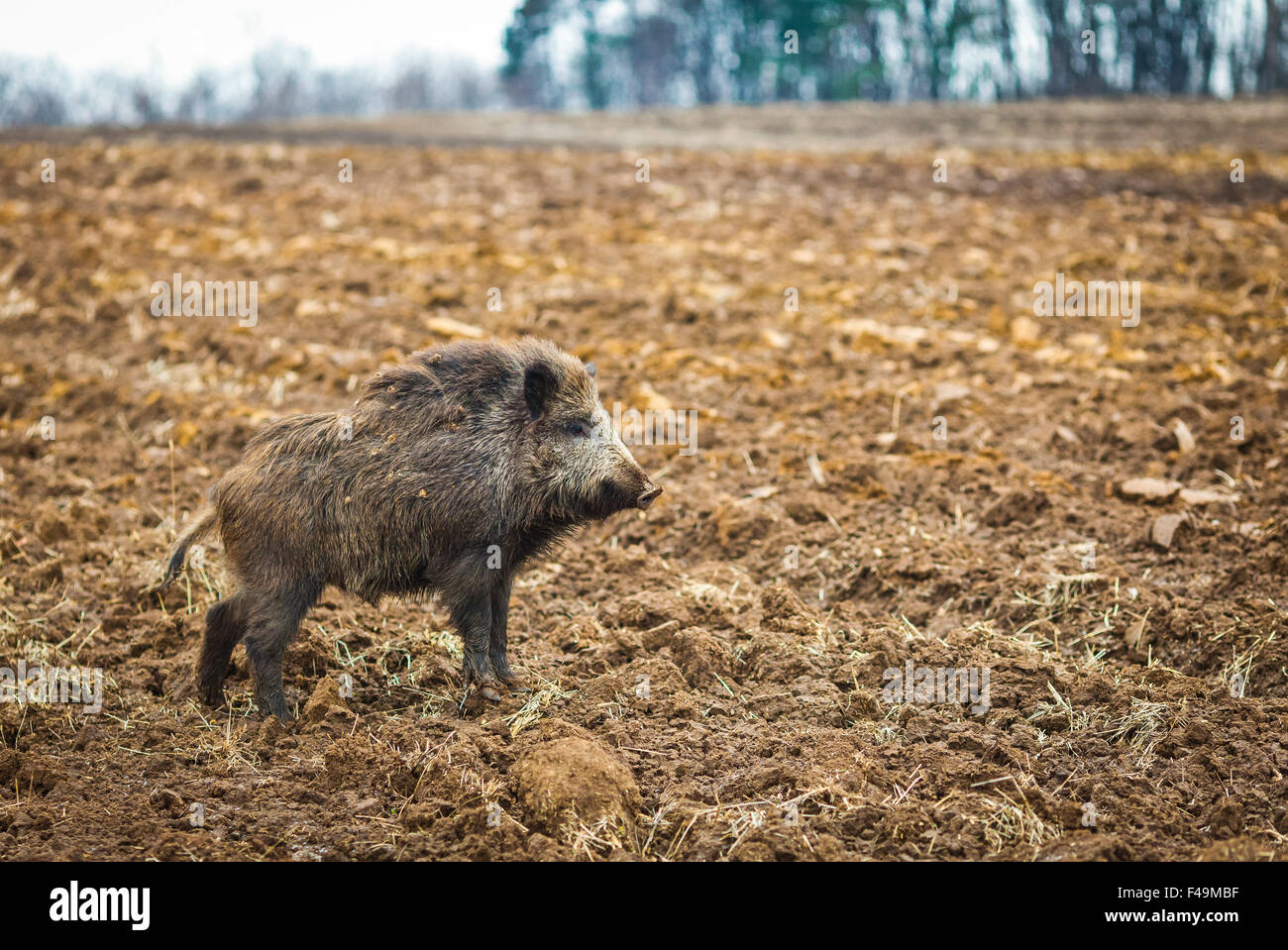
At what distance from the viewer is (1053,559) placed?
606cm

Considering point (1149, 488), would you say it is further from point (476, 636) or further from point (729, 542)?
point (476, 636)

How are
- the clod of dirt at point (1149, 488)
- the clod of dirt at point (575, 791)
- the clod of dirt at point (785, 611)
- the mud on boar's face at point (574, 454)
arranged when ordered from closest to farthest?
the clod of dirt at point (575, 791) < the mud on boar's face at point (574, 454) < the clod of dirt at point (785, 611) < the clod of dirt at point (1149, 488)

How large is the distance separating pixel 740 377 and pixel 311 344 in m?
3.61

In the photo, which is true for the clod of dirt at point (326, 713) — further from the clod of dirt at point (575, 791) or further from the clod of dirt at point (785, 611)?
the clod of dirt at point (785, 611)

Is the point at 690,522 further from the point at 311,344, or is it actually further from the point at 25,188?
the point at 25,188

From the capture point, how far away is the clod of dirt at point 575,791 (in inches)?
148

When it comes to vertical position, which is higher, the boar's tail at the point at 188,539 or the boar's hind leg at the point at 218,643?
the boar's tail at the point at 188,539

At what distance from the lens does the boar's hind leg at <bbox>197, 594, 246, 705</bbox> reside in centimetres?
480

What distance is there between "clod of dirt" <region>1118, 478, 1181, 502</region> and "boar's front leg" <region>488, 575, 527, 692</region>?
3934 mm

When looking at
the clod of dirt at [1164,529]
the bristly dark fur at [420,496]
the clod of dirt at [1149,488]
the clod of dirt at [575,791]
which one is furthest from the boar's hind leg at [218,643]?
→ the clod of dirt at [1149,488]

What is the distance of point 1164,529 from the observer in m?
6.20

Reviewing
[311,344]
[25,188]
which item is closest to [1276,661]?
[311,344]

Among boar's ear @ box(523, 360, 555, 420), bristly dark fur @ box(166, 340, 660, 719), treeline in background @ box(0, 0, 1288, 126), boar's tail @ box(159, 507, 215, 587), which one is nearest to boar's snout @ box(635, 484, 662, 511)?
bristly dark fur @ box(166, 340, 660, 719)

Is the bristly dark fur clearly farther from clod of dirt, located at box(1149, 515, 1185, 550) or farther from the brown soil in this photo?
clod of dirt, located at box(1149, 515, 1185, 550)
